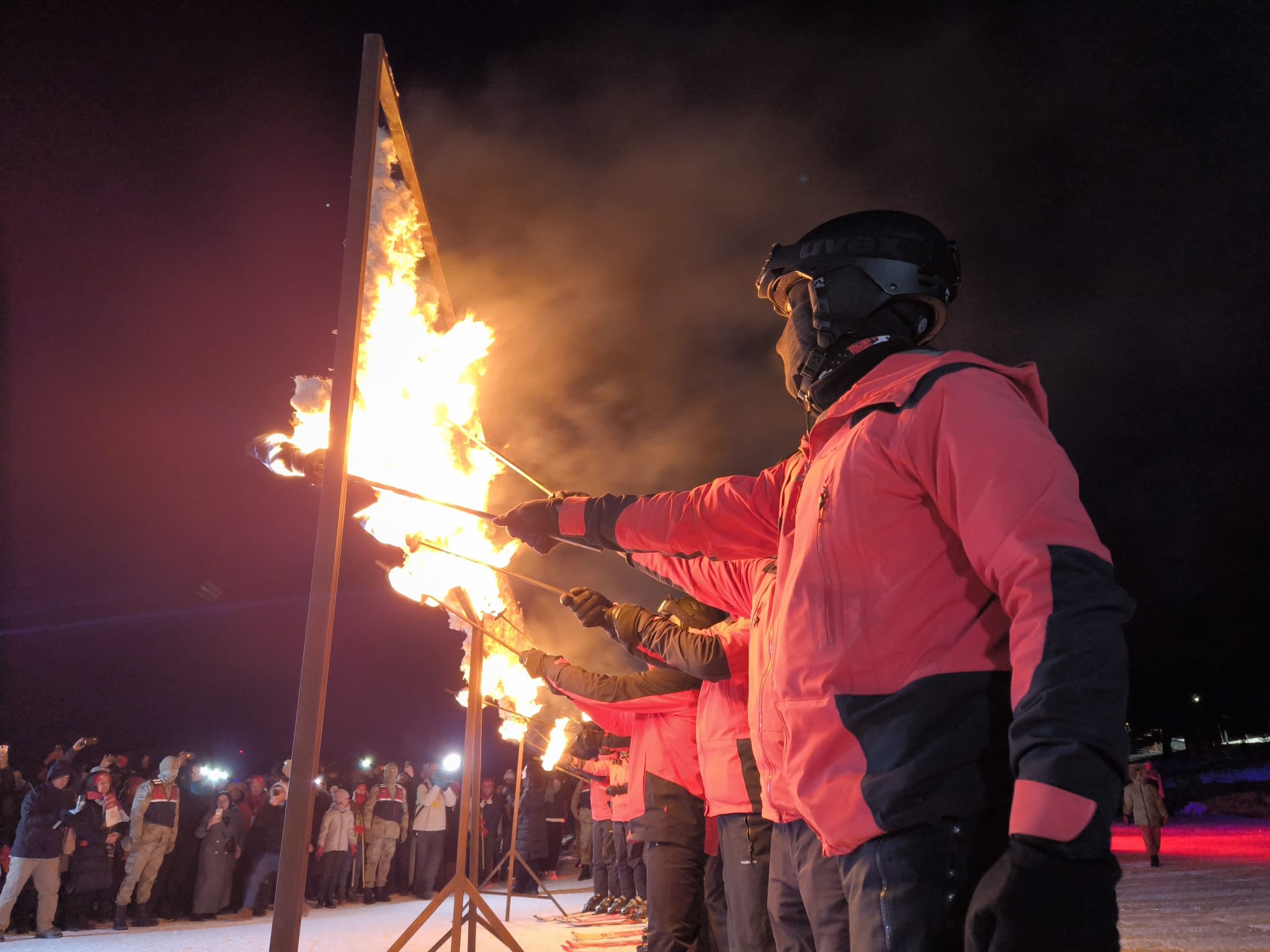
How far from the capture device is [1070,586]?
55.7 inches

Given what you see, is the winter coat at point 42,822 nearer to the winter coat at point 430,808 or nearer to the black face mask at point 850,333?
the winter coat at point 430,808

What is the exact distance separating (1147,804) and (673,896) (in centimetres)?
1071

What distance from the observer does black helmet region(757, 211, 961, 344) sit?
2375 mm

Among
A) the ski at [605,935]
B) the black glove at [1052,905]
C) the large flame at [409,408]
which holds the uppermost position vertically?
the large flame at [409,408]

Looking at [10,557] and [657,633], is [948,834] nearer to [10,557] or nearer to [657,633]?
[657,633]

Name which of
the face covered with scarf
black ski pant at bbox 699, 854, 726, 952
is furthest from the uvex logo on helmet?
the face covered with scarf

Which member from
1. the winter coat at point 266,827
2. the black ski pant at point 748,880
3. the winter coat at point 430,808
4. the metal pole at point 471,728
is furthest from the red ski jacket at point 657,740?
the winter coat at point 430,808

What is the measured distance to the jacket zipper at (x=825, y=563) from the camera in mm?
1761

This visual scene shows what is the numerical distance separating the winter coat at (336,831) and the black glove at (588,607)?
9.43 metres

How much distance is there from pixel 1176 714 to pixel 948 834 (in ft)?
132

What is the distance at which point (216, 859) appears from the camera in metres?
10.9

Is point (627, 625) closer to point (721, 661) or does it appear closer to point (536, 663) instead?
point (721, 661)

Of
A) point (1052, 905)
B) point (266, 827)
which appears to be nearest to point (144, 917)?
point (266, 827)

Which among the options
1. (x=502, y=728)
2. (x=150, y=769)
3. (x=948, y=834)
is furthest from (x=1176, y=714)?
(x=948, y=834)
